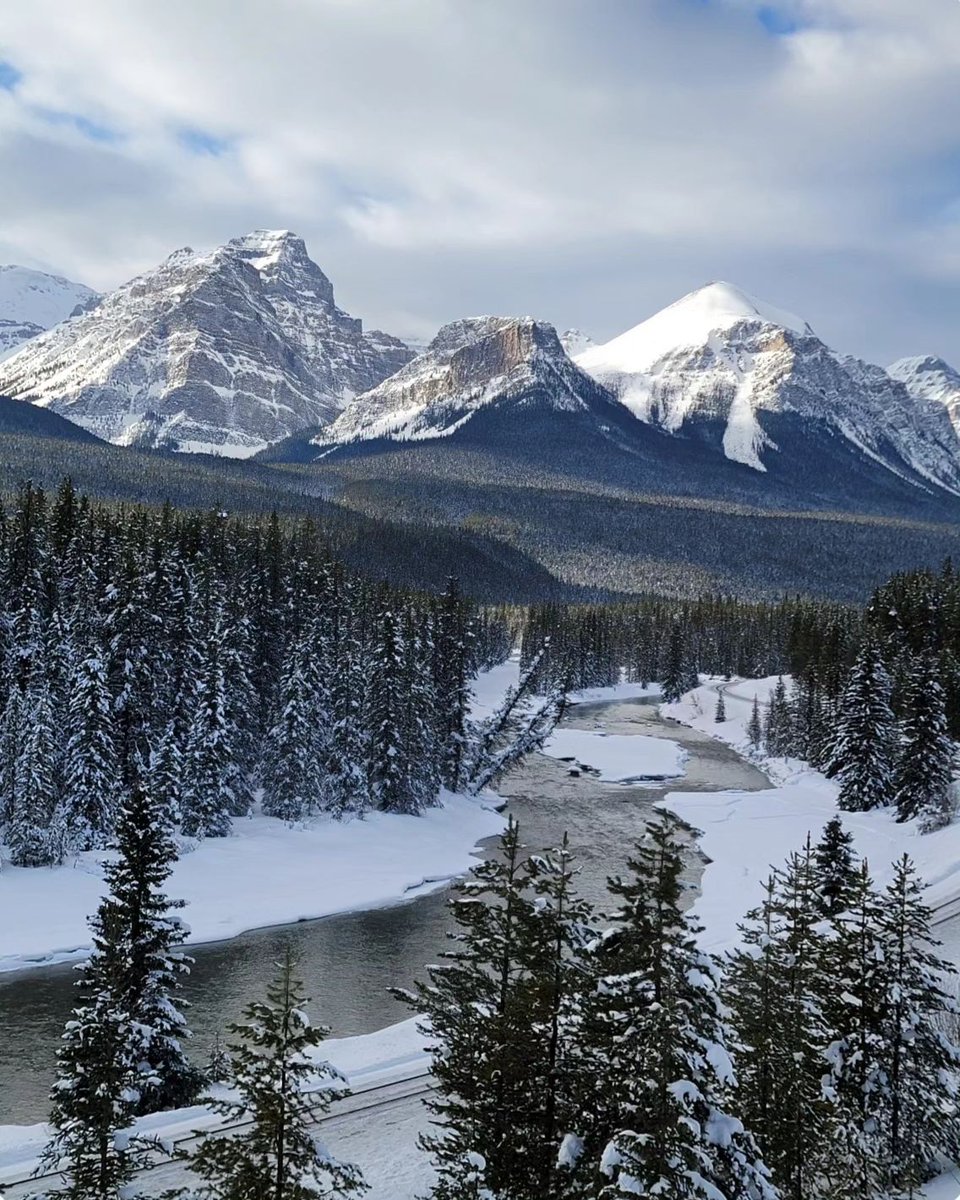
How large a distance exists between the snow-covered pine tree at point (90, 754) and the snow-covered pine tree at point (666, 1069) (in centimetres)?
3817

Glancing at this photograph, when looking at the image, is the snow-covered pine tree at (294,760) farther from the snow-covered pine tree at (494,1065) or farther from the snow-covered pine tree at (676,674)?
the snow-covered pine tree at (676,674)

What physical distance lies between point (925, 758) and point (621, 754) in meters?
32.0

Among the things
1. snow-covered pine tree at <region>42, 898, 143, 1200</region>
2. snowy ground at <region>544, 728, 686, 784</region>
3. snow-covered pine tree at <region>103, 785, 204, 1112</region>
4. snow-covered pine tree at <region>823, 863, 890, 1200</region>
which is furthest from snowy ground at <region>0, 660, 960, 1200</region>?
snow-covered pine tree at <region>42, 898, 143, 1200</region>

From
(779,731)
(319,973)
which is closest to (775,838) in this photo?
(319,973)

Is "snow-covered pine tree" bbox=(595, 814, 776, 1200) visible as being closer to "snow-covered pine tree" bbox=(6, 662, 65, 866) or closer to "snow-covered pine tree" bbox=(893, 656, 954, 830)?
"snow-covered pine tree" bbox=(6, 662, 65, 866)

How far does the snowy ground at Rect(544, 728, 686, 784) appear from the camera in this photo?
76.6 metres

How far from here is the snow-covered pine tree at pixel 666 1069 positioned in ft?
37.8

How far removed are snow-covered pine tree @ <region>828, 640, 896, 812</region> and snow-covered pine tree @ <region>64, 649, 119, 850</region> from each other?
1775 inches

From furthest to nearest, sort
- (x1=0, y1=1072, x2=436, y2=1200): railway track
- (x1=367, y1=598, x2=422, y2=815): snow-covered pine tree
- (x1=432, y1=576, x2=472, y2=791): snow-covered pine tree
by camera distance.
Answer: (x1=432, y1=576, x2=472, y2=791): snow-covered pine tree → (x1=367, y1=598, x2=422, y2=815): snow-covered pine tree → (x1=0, y1=1072, x2=436, y2=1200): railway track

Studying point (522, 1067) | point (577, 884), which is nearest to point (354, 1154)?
point (522, 1067)

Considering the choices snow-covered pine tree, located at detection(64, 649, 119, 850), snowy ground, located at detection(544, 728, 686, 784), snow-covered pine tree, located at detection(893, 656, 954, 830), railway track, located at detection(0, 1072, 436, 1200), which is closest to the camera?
railway track, located at detection(0, 1072, 436, 1200)

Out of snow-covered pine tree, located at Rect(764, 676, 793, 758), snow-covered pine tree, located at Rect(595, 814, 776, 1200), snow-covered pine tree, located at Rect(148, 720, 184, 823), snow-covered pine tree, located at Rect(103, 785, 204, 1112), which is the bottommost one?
snow-covered pine tree, located at Rect(764, 676, 793, 758)

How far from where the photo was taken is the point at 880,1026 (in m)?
17.4

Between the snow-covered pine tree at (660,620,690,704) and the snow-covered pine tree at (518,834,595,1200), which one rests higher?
the snow-covered pine tree at (518,834,595,1200)
